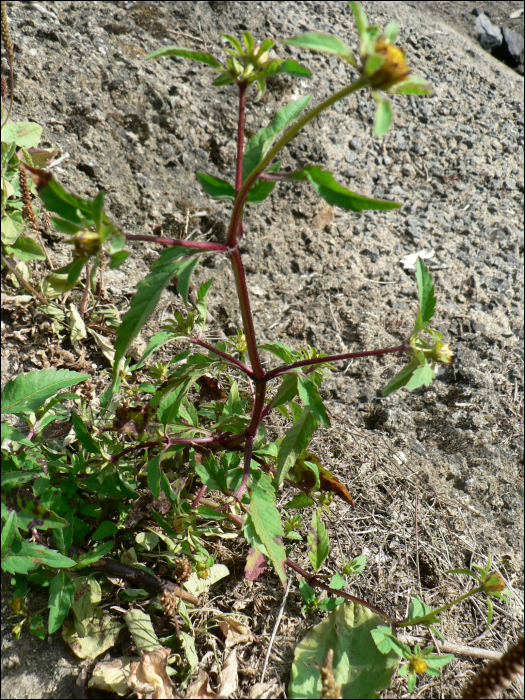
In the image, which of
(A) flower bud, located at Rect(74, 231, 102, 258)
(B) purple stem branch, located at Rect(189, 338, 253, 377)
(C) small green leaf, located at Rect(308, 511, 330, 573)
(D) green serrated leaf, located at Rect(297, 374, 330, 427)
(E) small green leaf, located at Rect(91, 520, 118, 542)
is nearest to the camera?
(A) flower bud, located at Rect(74, 231, 102, 258)

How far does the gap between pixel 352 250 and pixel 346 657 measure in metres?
2.36

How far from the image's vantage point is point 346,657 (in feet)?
5.77

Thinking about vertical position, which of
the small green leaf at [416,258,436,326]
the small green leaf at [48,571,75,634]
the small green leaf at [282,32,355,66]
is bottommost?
the small green leaf at [48,571,75,634]

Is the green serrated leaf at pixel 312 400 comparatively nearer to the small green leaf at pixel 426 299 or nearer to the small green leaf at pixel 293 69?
the small green leaf at pixel 426 299

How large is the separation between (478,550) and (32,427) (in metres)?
2.05

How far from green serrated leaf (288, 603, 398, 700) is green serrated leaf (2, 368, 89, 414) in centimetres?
128

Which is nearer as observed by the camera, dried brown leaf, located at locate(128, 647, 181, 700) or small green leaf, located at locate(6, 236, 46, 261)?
dried brown leaf, located at locate(128, 647, 181, 700)

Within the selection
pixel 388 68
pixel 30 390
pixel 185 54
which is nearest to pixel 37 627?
pixel 30 390

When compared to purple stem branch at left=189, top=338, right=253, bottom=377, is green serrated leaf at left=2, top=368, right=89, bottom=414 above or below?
below

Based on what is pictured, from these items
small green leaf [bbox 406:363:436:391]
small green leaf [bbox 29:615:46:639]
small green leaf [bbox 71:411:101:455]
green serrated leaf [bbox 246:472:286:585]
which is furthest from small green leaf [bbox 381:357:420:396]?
small green leaf [bbox 29:615:46:639]

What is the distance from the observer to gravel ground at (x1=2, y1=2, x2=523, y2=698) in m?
2.28

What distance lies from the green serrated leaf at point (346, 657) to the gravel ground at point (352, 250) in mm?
83

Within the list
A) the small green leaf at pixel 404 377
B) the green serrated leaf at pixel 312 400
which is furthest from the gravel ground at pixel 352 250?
the small green leaf at pixel 404 377

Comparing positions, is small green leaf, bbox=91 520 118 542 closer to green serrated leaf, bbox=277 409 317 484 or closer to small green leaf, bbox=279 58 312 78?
green serrated leaf, bbox=277 409 317 484
